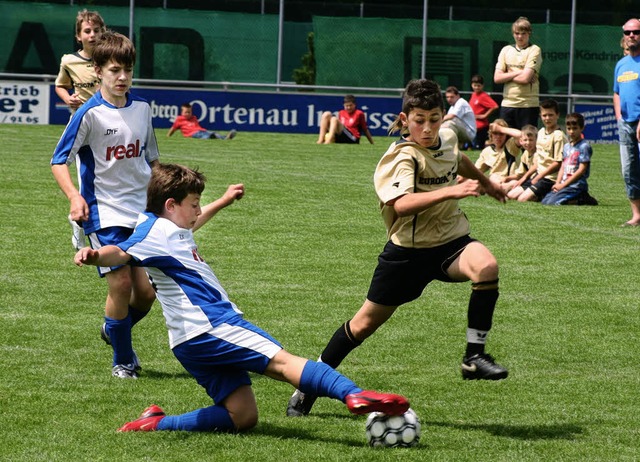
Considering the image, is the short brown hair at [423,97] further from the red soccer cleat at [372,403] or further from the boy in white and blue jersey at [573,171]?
the boy in white and blue jersey at [573,171]

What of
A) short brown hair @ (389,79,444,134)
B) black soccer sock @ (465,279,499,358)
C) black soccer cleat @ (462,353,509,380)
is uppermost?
short brown hair @ (389,79,444,134)

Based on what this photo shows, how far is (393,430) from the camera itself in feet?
15.7

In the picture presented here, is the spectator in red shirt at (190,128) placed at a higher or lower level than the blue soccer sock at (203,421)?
higher

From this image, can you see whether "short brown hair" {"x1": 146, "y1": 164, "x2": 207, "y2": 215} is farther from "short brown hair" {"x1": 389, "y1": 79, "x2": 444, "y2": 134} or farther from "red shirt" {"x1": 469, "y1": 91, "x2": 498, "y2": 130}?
"red shirt" {"x1": 469, "y1": 91, "x2": 498, "y2": 130}

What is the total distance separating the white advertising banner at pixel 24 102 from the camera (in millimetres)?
25328

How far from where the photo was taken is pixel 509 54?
17828mm

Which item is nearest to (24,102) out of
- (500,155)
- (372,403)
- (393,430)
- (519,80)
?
(519,80)

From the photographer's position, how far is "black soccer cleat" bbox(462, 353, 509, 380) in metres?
5.12

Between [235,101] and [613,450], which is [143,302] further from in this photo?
[235,101]

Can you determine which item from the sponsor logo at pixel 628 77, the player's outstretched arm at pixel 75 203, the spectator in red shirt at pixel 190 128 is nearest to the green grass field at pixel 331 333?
the player's outstretched arm at pixel 75 203

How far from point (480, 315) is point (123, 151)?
226 cm

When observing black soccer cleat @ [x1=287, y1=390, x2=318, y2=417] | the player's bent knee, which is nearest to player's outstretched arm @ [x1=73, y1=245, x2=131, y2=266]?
the player's bent knee

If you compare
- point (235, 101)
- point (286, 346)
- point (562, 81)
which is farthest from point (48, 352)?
point (562, 81)

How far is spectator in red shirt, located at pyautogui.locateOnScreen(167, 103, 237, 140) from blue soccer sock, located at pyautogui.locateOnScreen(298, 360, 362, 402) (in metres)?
19.2
